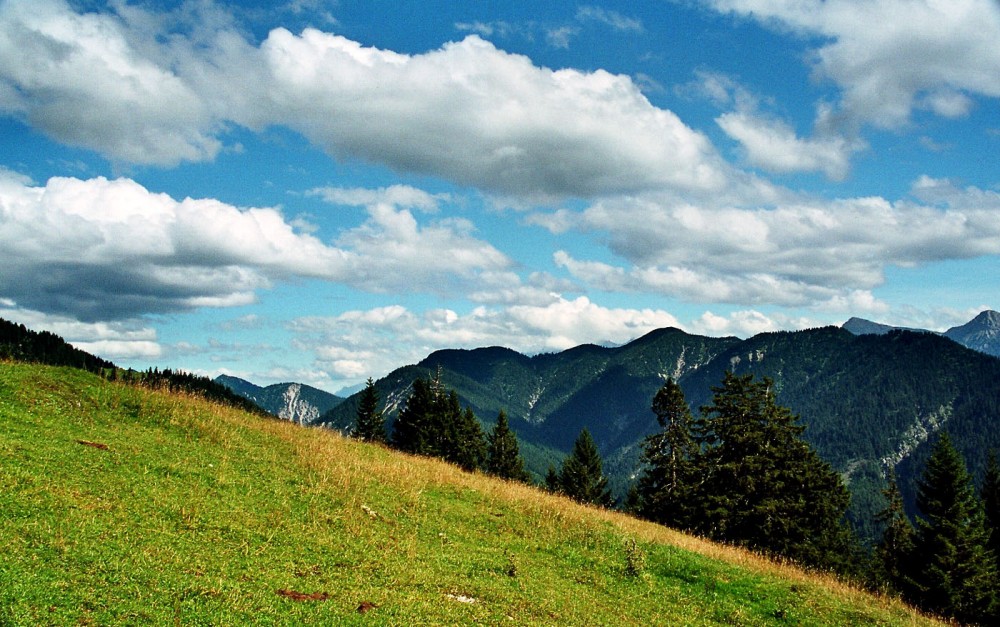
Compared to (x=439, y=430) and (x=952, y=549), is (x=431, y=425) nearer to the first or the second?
(x=439, y=430)

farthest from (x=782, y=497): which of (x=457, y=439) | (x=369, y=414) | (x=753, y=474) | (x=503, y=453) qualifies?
(x=369, y=414)

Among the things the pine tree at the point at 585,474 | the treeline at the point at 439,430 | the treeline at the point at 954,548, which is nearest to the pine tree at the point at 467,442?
the treeline at the point at 439,430

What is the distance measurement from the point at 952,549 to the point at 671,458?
71.5 ft

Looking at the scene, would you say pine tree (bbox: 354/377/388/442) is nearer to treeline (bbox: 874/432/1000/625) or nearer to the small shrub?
treeline (bbox: 874/432/1000/625)

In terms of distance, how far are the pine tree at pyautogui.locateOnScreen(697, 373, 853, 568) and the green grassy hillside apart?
21.8 meters

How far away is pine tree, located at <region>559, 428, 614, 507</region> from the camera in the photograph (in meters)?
83.5

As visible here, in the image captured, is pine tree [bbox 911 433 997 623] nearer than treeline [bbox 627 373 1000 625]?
No

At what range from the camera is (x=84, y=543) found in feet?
34.6

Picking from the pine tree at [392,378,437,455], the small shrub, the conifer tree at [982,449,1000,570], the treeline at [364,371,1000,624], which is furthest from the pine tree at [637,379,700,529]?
the pine tree at [392,378,437,455]

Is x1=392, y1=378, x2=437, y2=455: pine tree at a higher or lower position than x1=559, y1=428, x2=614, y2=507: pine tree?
higher

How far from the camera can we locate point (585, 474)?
279ft

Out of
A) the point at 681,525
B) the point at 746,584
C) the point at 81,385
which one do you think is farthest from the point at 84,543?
the point at 681,525

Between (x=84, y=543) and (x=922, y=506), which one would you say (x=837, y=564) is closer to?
(x=922, y=506)

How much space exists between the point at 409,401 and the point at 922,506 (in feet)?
196
